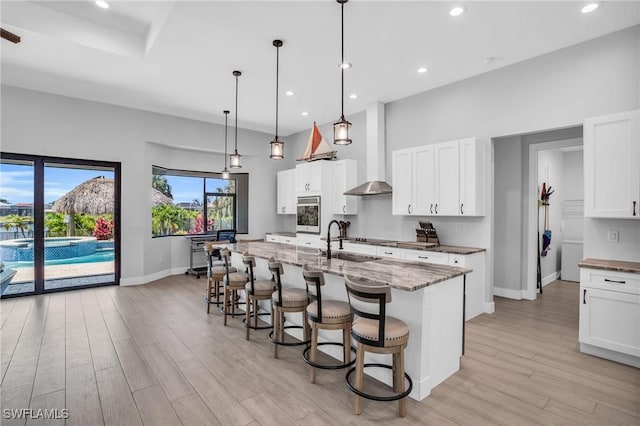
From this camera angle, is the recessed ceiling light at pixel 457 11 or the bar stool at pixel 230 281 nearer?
the recessed ceiling light at pixel 457 11

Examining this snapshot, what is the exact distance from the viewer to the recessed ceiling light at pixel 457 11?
3.02m

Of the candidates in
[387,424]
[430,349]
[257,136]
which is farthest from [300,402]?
[257,136]

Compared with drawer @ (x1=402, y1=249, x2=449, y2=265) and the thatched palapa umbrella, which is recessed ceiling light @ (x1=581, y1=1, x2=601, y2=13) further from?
the thatched palapa umbrella

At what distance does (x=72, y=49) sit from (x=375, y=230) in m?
5.05

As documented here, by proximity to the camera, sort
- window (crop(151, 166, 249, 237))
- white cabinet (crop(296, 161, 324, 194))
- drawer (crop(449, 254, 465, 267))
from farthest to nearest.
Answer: window (crop(151, 166, 249, 237)) < white cabinet (crop(296, 161, 324, 194)) < drawer (crop(449, 254, 465, 267))

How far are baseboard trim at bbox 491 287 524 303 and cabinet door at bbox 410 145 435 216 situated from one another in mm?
1969

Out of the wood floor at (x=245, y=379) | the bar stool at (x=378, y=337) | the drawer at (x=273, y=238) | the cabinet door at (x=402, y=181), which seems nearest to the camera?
the bar stool at (x=378, y=337)

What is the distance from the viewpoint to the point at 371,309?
8.70ft

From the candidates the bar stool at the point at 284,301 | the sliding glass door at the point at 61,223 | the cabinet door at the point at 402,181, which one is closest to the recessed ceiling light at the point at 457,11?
the cabinet door at the point at 402,181

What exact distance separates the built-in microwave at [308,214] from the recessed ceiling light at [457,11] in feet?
12.7

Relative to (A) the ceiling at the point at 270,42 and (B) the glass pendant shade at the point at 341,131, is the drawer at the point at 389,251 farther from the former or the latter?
(A) the ceiling at the point at 270,42

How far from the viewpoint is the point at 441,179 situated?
4641 mm

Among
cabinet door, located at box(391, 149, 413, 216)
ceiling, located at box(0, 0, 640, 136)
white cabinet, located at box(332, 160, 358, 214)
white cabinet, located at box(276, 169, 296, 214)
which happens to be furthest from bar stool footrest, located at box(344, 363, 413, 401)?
white cabinet, located at box(276, 169, 296, 214)

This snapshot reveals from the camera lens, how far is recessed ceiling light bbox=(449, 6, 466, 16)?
119 inches
